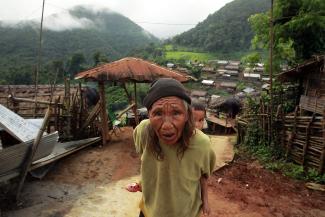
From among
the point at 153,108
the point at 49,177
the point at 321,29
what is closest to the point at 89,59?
the point at 321,29

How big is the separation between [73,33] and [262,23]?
55.2 metres

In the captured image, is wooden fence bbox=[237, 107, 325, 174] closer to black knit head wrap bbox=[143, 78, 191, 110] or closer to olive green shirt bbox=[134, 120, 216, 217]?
olive green shirt bbox=[134, 120, 216, 217]

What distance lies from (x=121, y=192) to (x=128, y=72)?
3.64m

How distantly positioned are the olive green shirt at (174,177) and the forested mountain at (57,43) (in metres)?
31.7

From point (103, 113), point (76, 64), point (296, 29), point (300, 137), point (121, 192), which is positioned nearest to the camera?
point (121, 192)

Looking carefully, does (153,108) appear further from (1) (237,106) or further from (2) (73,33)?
(2) (73,33)

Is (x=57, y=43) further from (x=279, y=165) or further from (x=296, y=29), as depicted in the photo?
(x=279, y=165)

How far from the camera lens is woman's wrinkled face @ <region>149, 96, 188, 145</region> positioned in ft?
5.73

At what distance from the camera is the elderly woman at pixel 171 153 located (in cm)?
176

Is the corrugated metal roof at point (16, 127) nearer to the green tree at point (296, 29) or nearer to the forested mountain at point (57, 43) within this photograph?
the green tree at point (296, 29)

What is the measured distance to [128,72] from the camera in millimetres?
9375

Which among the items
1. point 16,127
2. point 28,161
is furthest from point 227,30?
point 28,161

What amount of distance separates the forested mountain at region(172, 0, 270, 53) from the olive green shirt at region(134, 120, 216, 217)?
230 ft

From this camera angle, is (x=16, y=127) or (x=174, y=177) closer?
(x=174, y=177)
